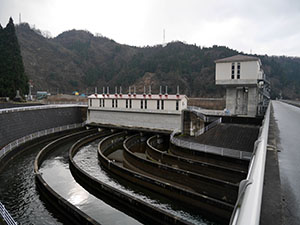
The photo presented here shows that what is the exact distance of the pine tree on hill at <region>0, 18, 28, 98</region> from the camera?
42.5 meters

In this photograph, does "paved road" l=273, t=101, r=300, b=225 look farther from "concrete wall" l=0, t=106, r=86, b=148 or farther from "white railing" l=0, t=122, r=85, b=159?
"concrete wall" l=0, t=106, r=86, b=148

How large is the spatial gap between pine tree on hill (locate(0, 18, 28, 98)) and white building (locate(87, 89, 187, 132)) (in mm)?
20210

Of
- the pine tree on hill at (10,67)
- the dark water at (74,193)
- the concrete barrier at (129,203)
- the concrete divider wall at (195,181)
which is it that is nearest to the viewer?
the concrete barrier at (129,203)

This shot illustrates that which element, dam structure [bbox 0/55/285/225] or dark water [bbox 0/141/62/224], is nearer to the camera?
dam structure [bbox 0/55/285/225]

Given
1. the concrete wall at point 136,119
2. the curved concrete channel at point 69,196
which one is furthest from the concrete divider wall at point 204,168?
the concrete wall at point 136,119

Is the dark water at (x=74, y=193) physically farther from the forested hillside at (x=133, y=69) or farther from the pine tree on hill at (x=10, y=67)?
the forested hillside at (x=133, y=69)

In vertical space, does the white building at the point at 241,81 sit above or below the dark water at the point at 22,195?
above

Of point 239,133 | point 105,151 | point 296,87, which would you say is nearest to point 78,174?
point 105,151

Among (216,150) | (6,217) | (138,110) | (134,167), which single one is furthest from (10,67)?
(216,150)

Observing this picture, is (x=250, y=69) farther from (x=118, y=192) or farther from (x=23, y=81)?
(x=23, y=81)

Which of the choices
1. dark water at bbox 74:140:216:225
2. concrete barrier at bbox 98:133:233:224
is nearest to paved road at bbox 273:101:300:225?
concrete barrier at bbox 98:133:233:224

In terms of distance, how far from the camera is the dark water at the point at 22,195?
454 inches

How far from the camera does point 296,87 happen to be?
3728 inches

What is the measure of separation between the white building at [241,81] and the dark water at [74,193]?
21842 millimetres
